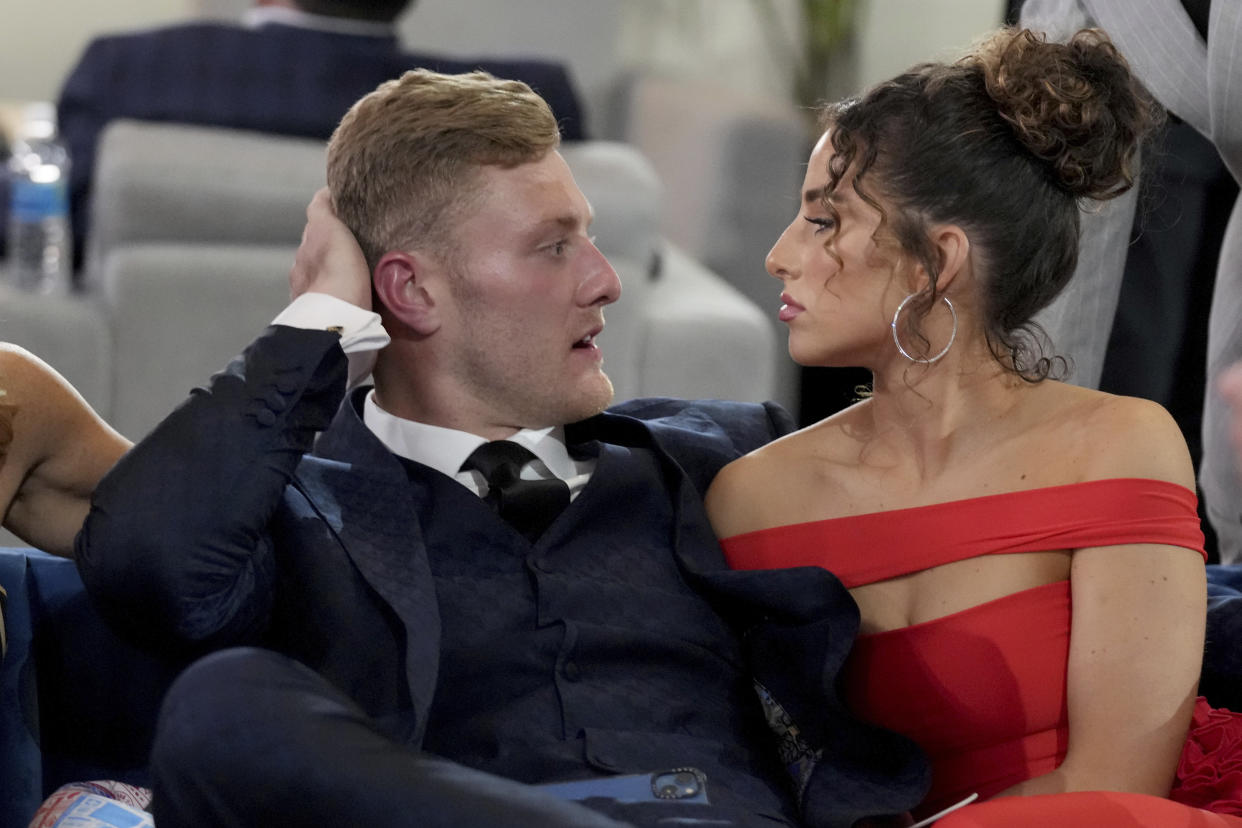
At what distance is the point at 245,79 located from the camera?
3.26 metres

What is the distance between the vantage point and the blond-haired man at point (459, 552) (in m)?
1.50

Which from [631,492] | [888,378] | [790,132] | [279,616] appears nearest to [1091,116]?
[888,378]

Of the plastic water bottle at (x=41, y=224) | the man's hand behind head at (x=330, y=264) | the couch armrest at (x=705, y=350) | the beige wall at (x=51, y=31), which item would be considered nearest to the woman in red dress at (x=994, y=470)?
the man's hand behind head at (x=330, y=264)

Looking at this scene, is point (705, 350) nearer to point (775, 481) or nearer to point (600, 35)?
point (775, 481)

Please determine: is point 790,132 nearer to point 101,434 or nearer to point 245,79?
point 245,79

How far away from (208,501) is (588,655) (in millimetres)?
415

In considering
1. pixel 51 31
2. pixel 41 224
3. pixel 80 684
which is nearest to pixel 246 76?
pixel 41 224

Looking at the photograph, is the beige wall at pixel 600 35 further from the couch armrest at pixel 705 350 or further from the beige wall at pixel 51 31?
the couch armrest at pixel 705 350

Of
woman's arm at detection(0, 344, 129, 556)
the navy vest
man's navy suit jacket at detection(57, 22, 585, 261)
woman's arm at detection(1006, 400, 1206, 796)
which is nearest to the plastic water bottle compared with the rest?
man's navy suit jacket at detection(57, 22, 585, 261)

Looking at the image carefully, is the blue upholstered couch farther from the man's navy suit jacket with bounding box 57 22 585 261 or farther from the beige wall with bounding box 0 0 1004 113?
the beige wall with bounding box 0 0 1004 113

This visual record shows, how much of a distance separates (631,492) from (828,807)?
0.39 meters

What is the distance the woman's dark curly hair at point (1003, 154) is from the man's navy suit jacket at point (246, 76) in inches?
63.9

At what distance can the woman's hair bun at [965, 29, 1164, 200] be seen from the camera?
5.34 ft

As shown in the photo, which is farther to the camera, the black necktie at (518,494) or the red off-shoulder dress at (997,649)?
the black necktie at (518,494)
